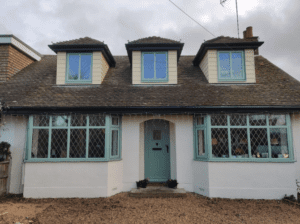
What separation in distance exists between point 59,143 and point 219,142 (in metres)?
5.21

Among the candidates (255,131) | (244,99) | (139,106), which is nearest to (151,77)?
(139,106)

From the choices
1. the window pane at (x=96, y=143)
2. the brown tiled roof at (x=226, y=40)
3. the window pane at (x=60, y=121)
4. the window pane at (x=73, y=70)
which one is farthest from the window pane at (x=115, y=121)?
the brown tiled roof at (x=226, y=40)

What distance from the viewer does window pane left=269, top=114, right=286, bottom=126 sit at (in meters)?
6.71

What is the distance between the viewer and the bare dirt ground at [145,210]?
4824 mm

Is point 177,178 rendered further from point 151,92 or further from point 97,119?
point 97,119

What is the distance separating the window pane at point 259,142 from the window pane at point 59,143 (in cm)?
604

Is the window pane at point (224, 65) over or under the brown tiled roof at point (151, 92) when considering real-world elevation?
over

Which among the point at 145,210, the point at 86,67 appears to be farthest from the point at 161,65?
the point at 145,210

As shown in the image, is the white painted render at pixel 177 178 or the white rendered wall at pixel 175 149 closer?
the white painted render at pixel 177 178

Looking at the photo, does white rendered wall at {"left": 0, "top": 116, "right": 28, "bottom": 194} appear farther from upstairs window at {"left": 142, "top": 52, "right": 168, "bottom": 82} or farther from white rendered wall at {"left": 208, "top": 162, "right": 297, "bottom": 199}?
white rendered wall at {"left": 208, "top": 162, "right": 297, "bottom": 199}

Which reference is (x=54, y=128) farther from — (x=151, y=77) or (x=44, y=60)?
(x=44, y=60)

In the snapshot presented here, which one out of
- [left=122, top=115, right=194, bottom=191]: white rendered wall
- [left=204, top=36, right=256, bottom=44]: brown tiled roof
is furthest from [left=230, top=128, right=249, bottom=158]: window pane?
[left=204, top=36, right=256, bottom=44]: brown tiled roof

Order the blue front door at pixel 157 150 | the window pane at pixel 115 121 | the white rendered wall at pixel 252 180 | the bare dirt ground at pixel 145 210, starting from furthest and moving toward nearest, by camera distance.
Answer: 1. the blue front door at pixel 157 150
2. the window pane at pixel 115 121
3. the white rendered wall at pixel 252 180
4. the bare dirt ground at pixel 145 210

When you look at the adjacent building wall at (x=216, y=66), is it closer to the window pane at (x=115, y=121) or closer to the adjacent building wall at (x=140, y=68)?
the adjacent building wall at (x=140, y=68)
